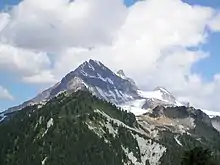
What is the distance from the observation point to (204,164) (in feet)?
244

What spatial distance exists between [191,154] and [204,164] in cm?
245

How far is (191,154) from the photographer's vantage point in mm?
75250
